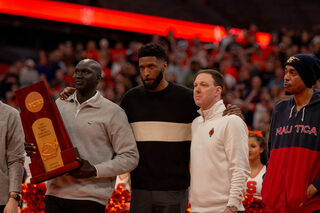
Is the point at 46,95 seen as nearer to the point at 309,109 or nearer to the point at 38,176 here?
the point at 38,176

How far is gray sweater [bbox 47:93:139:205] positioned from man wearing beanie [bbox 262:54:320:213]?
1029 millimetres

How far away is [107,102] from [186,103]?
62 cm

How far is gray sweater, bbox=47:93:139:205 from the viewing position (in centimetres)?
379

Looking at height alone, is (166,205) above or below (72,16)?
below

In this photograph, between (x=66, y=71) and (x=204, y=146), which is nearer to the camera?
(x=204, y=146)

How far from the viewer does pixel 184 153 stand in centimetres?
414

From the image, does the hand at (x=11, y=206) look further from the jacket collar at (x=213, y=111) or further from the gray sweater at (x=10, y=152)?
the jacket collar at (x=213, y=111)

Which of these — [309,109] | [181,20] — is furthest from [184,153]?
[181,20]

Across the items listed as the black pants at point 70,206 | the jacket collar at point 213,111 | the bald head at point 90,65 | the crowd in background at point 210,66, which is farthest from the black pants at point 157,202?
the crowd in background at point 210,66

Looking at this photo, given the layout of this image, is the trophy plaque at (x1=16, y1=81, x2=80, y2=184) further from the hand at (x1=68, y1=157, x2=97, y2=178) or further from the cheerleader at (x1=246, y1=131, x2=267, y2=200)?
the cheerleader at (x1=246, y1=131, x2=267, y2=200)

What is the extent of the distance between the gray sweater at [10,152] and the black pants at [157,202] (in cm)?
89

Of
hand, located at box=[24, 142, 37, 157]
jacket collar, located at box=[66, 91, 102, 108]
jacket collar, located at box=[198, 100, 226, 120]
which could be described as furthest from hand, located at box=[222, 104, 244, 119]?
hand, located at box=[24, 142, 37, 157]

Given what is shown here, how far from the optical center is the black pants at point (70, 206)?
3.75m

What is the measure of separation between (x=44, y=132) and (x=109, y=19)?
1347cm
